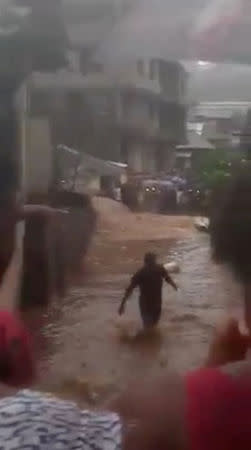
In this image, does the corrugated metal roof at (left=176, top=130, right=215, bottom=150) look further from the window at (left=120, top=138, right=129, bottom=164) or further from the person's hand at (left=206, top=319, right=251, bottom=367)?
the person's hand at (left=206, top=319, right=251, bottom=367)

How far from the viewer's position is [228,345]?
3.65 ft

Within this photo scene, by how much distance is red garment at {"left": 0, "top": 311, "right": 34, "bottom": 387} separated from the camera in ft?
3.74

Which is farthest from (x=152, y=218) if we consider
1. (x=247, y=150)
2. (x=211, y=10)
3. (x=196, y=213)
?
(x=211, y=10)

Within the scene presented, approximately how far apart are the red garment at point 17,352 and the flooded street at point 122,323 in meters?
0.02

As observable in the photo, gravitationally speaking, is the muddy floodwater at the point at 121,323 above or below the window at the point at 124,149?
below

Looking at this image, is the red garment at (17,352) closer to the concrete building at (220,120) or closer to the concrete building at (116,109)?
the concrete building at (116,109)

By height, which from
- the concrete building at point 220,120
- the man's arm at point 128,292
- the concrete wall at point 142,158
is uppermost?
the concrete building at point 220,120

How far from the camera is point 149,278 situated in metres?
1.16

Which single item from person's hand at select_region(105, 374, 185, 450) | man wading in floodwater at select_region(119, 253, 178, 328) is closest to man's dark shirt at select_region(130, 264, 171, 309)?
man wading in floodwater at select_region(119, 253, 178, 328)

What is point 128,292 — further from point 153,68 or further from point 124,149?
point 153,68

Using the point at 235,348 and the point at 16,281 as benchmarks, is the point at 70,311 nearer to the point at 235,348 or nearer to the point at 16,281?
the point at 16,281

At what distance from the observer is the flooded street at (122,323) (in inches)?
45.0

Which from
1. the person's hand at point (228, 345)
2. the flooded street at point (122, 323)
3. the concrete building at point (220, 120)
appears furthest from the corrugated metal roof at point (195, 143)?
the person's hand at point (228, 345)

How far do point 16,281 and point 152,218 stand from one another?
0.21 metres
